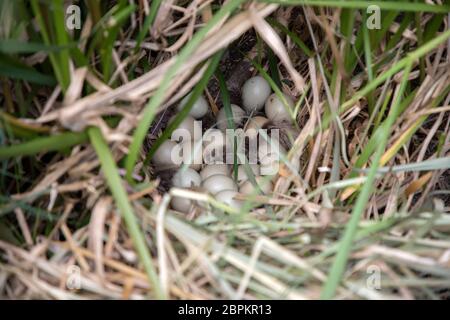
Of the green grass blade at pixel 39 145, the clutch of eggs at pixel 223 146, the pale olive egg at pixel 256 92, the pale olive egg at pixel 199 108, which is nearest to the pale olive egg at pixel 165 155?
the clutch of eggs at pixel 223 146

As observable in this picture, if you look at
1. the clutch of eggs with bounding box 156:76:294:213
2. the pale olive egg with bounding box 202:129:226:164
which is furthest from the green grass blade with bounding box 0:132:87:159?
the pale olive egg with bounding box 202:129:226:164

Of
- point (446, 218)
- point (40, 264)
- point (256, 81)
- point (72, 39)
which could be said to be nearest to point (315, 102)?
point (256, 81)

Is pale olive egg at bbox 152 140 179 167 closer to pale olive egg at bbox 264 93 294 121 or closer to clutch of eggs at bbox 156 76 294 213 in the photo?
clutch of eggs at bbox 156 76 294 213

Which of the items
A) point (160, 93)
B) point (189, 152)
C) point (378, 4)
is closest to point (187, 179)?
point (189, 152)

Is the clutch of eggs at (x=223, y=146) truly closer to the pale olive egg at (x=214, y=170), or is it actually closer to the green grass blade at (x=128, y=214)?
the pale olive egg at (x=214, y=170)

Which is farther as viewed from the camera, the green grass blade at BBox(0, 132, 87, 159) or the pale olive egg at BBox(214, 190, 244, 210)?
the pale olive egg at BBox(214, 190, 244, 210)

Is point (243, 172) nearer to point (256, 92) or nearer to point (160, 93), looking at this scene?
point (256, 92)
